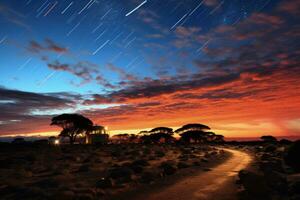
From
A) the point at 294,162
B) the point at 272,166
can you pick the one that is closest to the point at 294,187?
the point at 294,162

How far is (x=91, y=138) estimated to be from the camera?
7912cm

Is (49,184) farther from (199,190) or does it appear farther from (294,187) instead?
(294,187)

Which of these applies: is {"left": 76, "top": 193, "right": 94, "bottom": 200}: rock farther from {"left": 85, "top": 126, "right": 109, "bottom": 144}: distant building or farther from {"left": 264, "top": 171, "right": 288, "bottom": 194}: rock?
{"left": 85, "top": 126, "right": 109, "bottom": 144}: distant building

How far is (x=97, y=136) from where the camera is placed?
79.5 metres

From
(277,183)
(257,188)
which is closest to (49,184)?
(257,188)

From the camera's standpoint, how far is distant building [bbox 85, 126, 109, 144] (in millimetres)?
78688

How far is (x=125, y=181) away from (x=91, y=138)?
65.1m

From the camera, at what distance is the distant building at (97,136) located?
7869 centimetres

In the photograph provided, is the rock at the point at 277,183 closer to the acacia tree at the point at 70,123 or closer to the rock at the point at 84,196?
the rock at the point at 84,196

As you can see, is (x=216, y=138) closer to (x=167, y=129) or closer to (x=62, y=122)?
(x=167, y=129)

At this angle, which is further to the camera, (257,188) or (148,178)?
(148,178)

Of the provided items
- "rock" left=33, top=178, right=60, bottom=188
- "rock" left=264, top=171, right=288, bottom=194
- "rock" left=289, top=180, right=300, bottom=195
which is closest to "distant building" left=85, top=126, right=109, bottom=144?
"rock" left=33, top=178, right=60, bottom=188

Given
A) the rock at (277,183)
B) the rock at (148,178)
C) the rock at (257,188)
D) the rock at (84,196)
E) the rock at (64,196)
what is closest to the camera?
the rock at (257,188)

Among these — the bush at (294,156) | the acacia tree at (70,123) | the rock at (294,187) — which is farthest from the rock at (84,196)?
the acacia tree at (70,123)
